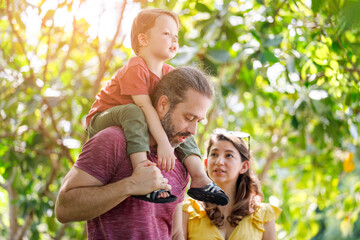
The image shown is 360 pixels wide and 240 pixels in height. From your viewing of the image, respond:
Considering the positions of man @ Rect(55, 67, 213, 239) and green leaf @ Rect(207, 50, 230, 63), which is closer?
man @ Rect(55, 67, 213, 239)

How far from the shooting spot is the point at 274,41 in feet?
8.00

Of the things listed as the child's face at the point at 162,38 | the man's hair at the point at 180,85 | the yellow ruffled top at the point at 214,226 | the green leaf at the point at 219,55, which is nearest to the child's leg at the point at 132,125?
the man's hair at the point at 180,85

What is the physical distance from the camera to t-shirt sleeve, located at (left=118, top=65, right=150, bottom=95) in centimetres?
151

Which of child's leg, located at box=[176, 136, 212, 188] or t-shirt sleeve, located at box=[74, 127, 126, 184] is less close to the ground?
t-shirt sleeve, located at box=[74, 127, 126, 184]

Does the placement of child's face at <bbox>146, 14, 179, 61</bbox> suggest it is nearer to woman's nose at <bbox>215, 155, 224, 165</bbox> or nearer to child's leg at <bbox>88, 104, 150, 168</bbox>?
child's leg at <bbox>88, 104, 150, 168</bbox>

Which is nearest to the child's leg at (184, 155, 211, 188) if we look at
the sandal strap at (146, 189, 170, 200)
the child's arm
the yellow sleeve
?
the child's arm

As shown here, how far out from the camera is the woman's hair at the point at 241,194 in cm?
239

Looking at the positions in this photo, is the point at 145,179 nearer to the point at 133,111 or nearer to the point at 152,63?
the point at 133,111

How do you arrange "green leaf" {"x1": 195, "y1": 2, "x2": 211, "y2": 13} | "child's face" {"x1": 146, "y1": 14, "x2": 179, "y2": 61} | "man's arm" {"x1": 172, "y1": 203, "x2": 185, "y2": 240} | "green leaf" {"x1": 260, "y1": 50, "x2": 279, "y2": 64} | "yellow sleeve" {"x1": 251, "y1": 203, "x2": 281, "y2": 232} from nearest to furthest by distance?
"child's face" {"x1": 146, "y1": 14, "x2": 179, "y2": 61}, "man's arm" {"x1": 172, "y1": 203, "x2": 185, "y2": 240}, "green leaf" {"x1": 260, "y1": 50, "x2": 279, "y2": 64}, "yellow sleeve" {"x1": 251, "y1": 203, "x2": 281, "y2": 232}, "green leaf" {"x1": 195, "y1": 2, "x2": 211, "y2": 13}

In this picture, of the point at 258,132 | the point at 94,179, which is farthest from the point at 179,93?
the point at 258,132

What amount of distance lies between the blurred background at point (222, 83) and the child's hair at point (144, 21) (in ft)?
1.72

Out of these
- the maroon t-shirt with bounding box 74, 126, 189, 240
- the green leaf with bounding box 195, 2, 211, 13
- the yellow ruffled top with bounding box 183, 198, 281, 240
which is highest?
the green leaf with bounding box 195, 2, 211, 13

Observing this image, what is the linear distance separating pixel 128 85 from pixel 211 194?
0.46m

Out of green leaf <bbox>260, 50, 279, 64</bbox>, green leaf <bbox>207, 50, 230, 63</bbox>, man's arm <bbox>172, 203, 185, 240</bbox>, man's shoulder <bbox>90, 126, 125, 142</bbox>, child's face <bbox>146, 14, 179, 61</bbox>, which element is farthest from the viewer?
green leaf <bbox>207, 50, 230, 63</bbox>
